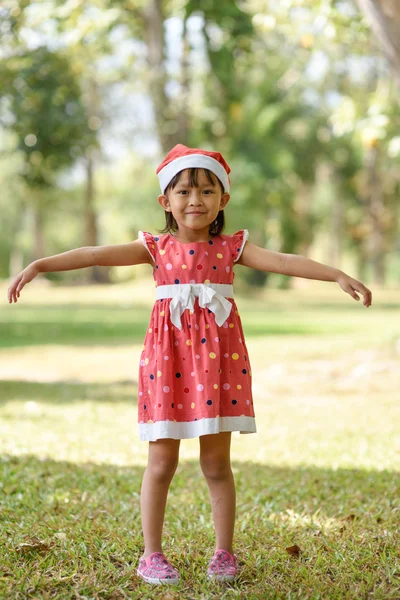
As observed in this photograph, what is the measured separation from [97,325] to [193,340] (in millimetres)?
14949

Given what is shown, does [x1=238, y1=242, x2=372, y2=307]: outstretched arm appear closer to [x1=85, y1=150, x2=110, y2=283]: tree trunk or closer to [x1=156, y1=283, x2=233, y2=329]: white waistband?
[x1=156, y1=283, x2=233, y2=329]: white waistband

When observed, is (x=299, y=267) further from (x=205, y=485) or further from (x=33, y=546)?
(x=205, y=485)

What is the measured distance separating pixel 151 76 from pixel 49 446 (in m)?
13.6

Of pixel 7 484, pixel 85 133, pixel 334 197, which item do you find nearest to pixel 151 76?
pixel 85 133

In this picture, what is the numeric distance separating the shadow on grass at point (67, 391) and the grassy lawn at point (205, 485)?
0.08ft

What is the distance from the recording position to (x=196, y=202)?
3279mm

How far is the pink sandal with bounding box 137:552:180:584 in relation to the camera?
3.12m

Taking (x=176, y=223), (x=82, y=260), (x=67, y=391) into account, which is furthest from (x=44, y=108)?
(x=82, y=260)

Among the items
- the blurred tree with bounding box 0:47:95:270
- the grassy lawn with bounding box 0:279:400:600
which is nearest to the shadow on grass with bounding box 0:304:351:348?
the grassy lawn with bounding box 0:279:400:600

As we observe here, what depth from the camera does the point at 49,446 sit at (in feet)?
19.3

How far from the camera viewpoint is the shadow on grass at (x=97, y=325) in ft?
49.6

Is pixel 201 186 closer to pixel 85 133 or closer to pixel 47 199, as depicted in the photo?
pixel 85 133

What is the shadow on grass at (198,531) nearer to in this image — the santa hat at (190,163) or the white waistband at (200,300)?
the white waistband at (200,300)

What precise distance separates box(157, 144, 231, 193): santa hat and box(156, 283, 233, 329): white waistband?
436mm
